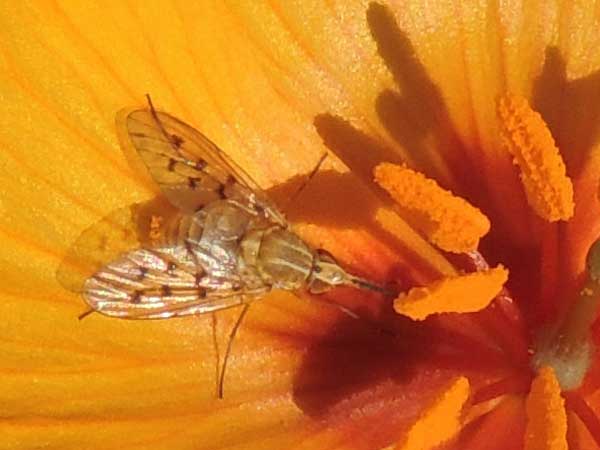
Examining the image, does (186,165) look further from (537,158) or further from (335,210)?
(537,158)

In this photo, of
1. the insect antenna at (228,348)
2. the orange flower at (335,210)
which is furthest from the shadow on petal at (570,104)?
the insect antenna at (228,348)

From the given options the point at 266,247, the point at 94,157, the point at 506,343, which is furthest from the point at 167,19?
the point at 506,343

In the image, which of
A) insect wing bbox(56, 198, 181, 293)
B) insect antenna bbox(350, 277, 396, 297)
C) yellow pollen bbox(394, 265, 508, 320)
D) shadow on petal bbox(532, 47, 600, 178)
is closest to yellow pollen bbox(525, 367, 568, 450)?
yellow pollen bbox(394, 265, 508, 320)

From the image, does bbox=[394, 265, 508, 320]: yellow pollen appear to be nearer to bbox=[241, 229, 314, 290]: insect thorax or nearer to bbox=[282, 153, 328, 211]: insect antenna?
bbox=[241, 229, 314, 290]: insect thorax

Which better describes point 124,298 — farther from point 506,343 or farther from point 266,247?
point 506,343

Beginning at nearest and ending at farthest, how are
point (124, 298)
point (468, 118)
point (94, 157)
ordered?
point (124, 298), point (94, 157), point (468, 118)

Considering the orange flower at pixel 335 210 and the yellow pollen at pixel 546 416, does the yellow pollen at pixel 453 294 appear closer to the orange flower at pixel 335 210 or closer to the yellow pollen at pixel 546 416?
the orange flower at pixel 335 210
